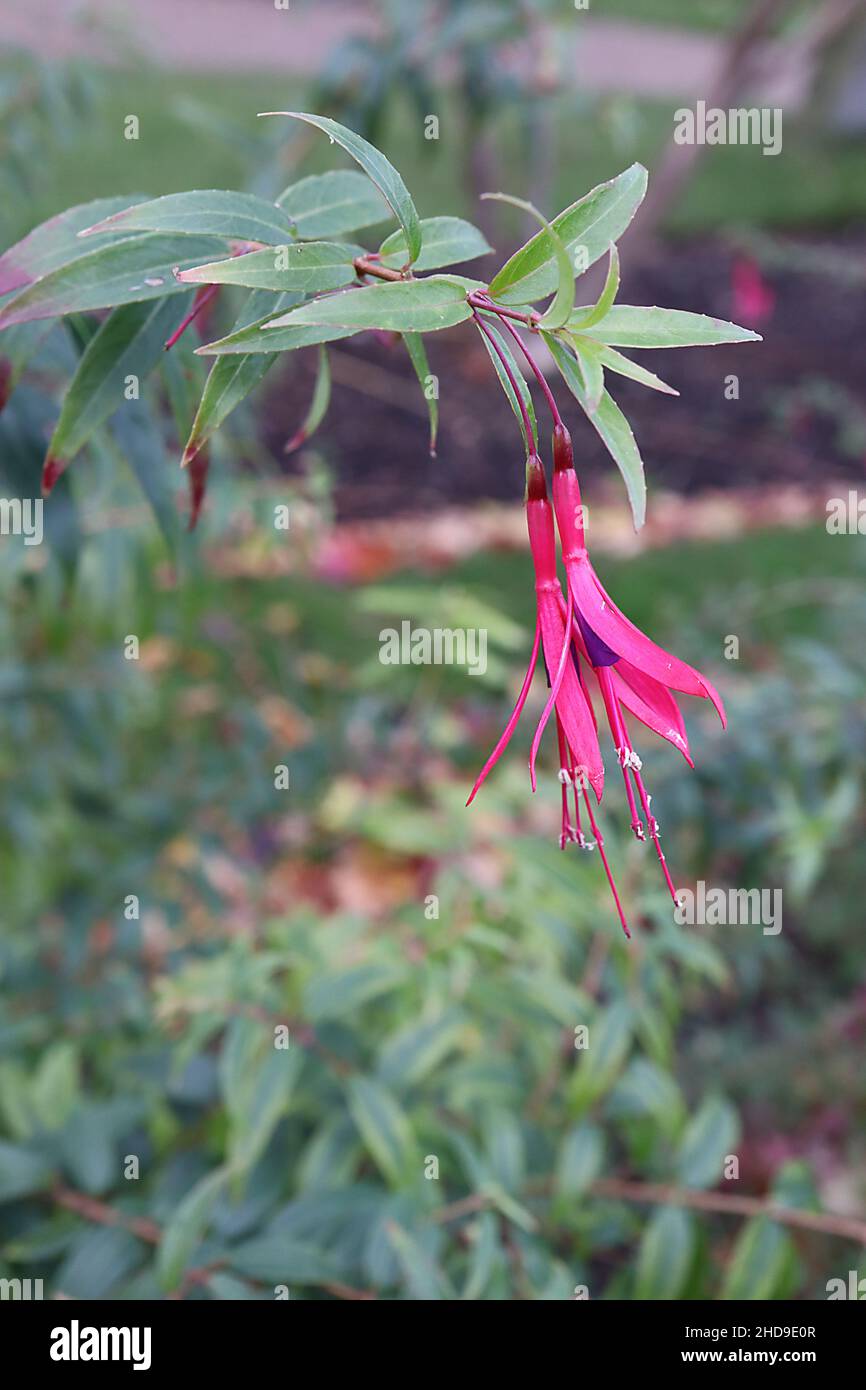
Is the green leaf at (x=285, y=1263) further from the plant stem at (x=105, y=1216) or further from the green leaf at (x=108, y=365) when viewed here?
the green leaf at (x=108, y=365)

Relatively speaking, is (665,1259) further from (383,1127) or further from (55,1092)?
(55,1092)

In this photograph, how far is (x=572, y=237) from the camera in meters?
0.49

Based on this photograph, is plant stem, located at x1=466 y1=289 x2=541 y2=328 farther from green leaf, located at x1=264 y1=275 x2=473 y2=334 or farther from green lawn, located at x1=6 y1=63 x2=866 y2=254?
green lawn, located at x1=6 y1=63 x2=866 y2=254

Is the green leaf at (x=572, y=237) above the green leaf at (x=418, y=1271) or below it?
above

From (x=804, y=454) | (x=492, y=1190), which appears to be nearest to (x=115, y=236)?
(x=492, y=1190)

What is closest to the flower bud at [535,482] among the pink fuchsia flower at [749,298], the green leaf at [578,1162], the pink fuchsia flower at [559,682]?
the pink fuchsia flower at [559,682]

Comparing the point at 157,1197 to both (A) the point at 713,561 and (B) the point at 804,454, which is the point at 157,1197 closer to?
(A) the point at 713,561

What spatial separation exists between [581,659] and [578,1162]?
0.60 metres

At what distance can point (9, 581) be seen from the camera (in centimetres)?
132

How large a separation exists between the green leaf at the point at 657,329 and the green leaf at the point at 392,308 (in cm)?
5

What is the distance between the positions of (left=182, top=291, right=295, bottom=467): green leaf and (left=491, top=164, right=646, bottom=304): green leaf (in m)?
0.10

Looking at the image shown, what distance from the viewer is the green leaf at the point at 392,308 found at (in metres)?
0.42

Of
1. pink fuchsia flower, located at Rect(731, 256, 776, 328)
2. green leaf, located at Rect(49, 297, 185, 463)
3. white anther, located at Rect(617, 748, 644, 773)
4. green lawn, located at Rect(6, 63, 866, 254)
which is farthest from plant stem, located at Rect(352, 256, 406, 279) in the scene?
green lawn, located at Rect(6, 63, 866, 254)

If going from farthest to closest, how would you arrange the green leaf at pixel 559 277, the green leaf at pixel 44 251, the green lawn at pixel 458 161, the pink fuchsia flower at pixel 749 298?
the green lawn at pixel 458 161 → the pink fuchsia flower at pixel 749 298 → the green leaf at pixel 44 251 → the green leaf at pixel 559 277
